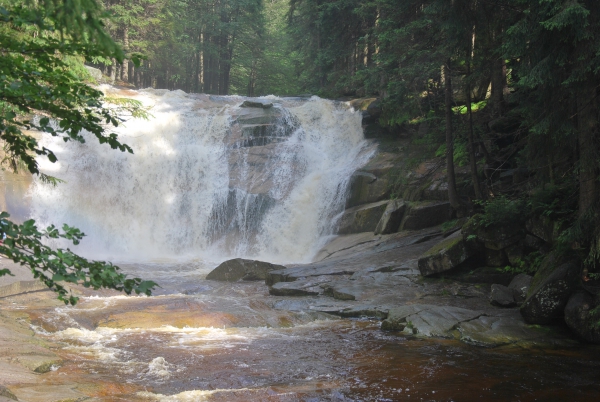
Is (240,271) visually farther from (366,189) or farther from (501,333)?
(501,333)

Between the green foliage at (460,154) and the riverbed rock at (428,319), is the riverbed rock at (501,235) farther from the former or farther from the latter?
the green foliage at (460,154)

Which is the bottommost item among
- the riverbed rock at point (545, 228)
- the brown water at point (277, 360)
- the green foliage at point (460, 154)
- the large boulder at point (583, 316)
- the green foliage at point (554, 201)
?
the brown water at point (277, 360)

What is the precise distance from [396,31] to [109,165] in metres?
14.1

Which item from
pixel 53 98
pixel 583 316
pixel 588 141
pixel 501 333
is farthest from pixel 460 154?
pixel 53 98

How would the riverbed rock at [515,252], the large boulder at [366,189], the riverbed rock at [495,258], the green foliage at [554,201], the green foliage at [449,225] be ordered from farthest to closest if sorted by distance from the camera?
the large boulder at [366,189], the green foliage at [449,225], the riverbed rock at [495,258], the riverbed rock at [515,252], the green foliage at [554,201]

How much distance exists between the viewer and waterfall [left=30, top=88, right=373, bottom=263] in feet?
69.6

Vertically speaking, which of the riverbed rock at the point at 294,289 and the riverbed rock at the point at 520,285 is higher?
the riverbed rock at the point at 520,285

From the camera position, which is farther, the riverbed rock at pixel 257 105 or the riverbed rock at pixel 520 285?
the riverbed rock at pixel 257 105

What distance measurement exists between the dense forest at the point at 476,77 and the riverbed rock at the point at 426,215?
2.95ft

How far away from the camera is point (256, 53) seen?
41281 millimetres

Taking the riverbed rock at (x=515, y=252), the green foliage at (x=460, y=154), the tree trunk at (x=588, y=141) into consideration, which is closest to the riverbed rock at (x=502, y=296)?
the riverbed rock at (x=515, y=252)

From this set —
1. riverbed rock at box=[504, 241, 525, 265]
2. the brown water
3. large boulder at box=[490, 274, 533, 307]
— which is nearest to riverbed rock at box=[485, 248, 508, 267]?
riverbed rock at box=[504, 241, 525, 265]

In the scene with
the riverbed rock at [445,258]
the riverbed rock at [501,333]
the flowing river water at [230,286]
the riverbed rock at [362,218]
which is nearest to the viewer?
the flowing river water at [230,286]

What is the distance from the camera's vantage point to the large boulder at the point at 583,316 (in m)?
8.62
